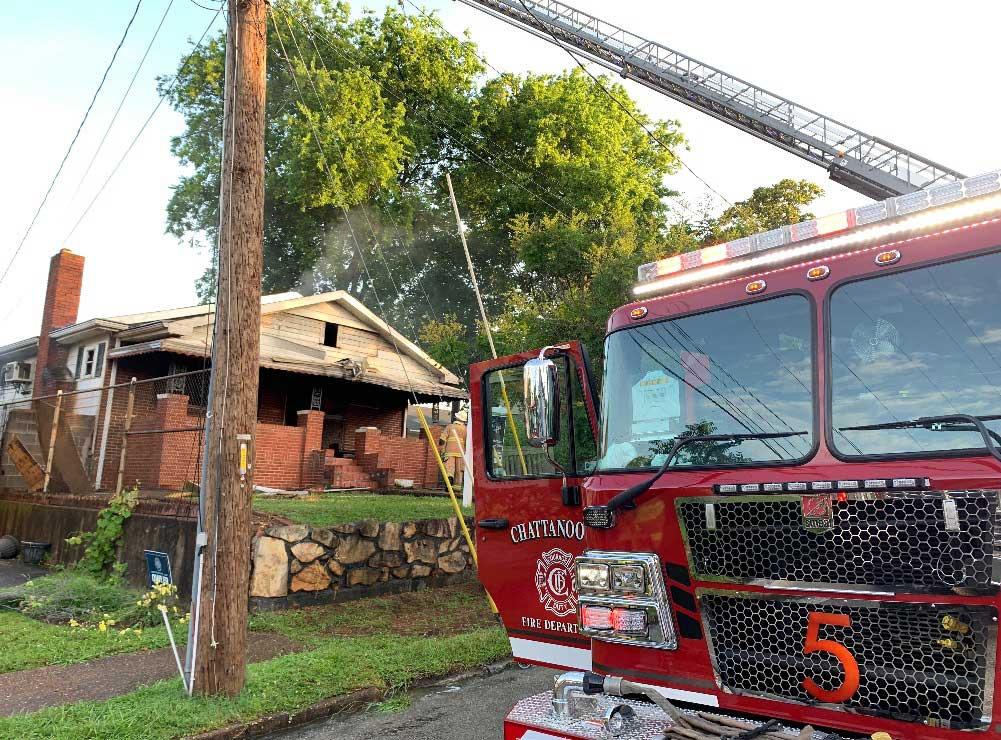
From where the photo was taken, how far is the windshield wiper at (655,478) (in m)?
3.27

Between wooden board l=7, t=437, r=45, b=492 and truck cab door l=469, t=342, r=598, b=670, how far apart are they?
1240cm

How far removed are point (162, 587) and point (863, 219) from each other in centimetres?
552

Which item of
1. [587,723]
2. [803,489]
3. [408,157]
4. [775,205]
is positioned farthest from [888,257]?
[408,157]

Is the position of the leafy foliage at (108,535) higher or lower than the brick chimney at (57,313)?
lower

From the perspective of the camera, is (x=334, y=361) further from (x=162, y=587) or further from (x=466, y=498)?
(x=162, y=587)

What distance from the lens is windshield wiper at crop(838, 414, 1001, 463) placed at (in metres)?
2.63

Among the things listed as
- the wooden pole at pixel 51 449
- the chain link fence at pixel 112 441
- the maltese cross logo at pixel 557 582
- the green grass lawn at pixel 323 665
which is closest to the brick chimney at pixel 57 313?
the chain link fence at pixel 112 441

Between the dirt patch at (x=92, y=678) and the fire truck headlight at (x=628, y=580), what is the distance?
178 inches

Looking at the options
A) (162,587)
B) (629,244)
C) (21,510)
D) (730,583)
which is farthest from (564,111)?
(730,583)

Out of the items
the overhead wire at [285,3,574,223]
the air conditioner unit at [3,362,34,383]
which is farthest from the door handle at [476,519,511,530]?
the overhead wire at [285,3,574,223]

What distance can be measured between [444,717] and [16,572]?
9375 millimetres

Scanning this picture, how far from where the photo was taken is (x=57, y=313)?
21.3 meters

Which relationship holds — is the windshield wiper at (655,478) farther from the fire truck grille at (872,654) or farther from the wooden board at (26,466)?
the wooden board at (26,466)

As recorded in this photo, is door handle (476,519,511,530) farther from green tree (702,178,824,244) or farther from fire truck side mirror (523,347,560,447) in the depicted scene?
green tree (702,178,824,244)
